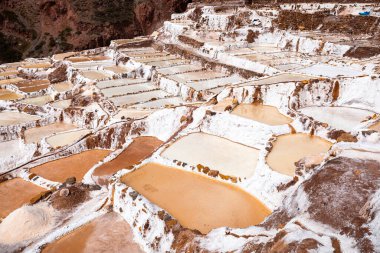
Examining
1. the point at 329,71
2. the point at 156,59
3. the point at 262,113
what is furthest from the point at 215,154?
the point at 156,59

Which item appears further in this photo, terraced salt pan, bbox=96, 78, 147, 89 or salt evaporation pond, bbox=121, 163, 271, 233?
terraced salt pan, bbox=96, 78, 147, 89

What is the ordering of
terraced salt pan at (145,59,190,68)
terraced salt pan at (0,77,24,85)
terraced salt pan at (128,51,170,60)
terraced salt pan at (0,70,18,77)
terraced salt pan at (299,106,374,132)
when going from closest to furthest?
terraced salt pan at (299,106,374,132) → terraced salt pan at (145,59,190,68) → terraced salt pan at (0,77,24,85) → terraced salt pan at (128,51,170,60) → terraced salt pan at (0,70,18,77)

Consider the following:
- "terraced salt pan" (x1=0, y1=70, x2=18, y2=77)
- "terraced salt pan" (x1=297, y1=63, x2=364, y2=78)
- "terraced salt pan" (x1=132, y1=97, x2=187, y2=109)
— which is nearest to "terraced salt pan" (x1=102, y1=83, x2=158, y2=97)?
"terraced salt pan" (x1=132, y1=97, x2=187, y2=109)

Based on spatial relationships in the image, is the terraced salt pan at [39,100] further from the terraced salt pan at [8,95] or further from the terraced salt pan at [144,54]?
the terraced salt pan at [144,54]

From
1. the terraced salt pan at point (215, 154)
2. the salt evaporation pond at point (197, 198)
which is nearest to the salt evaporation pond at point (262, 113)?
the terraced salt pan at point (215, 154)

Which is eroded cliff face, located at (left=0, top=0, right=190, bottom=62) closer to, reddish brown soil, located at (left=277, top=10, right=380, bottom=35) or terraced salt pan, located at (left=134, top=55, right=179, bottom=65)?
Answer: terraced salt pan, located at (left=134, top=55, right=179, bottom=65)

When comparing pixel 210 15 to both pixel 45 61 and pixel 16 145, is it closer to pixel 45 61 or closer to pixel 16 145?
pixel 45 61

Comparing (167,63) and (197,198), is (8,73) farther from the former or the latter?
(197,198)

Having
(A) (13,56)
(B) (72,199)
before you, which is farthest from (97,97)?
(A) (13,56)
